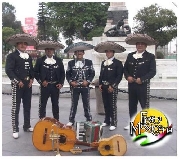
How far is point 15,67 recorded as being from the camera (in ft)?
16.5

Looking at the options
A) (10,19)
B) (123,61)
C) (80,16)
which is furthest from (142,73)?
(10,19)

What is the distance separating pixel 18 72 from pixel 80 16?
2996cm

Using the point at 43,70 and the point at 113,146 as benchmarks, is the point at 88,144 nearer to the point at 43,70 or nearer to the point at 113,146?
the point at 113,146

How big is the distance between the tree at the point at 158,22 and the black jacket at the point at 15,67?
104 ft

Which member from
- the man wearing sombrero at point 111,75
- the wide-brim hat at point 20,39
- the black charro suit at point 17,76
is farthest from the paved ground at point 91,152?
the wide-brim hat at point 20,39

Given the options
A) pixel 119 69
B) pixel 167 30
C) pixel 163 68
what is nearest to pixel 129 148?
pixel 119 69

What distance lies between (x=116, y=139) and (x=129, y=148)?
511 millimetres

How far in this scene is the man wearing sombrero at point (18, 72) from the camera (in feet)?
16.2

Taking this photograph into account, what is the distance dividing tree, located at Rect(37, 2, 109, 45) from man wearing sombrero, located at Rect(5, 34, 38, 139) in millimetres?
28925

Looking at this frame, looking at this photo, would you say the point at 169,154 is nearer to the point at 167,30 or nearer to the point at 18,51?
the point at 18,51

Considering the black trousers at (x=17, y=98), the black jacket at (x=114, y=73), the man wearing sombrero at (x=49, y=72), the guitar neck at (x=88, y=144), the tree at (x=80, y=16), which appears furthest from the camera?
the tree at (x=80, y=16)

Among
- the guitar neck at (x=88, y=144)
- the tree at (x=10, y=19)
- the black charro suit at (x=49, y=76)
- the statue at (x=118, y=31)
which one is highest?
the tree at (x=10, y=19)

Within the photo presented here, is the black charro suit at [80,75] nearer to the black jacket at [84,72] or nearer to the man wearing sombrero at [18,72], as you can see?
the black jacket at [84,72]

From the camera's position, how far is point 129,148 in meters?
4.50
